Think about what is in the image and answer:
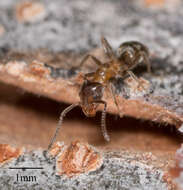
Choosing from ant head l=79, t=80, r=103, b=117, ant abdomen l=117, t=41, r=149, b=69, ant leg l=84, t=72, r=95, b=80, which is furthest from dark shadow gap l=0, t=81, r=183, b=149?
ant abdomen l=117, t=41, r=149, b=69

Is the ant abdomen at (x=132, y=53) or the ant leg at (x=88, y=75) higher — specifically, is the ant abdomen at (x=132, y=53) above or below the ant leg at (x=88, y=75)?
above

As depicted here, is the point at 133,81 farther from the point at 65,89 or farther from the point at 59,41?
the point at 59,41

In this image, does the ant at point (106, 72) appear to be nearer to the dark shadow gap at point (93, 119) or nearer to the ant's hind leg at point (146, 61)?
the ant's hind leg at point (146, 61)

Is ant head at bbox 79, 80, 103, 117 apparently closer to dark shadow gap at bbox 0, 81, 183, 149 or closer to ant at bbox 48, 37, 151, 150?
ant at bbox 48, 37, 151, 150

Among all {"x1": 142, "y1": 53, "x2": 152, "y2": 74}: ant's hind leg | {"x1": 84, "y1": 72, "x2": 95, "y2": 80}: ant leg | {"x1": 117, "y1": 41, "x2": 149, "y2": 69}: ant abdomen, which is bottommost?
{"x1": 84, "y1": 72, "x2": 95, "y2": 80}: ant leg

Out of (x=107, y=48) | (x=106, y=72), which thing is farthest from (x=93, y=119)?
(x=107, y=48)

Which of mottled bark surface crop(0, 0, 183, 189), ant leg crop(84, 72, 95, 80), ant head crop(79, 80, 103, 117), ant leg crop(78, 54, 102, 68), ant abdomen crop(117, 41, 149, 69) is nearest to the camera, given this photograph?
mottled bark surface crop(0, 0, 183, 189)

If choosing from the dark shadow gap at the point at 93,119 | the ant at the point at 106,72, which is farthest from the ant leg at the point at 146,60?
the dark shadow gap at the point at 93,119

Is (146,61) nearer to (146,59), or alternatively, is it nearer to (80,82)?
(146,59)

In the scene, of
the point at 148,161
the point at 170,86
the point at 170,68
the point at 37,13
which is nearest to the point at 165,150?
the point at 148,161
